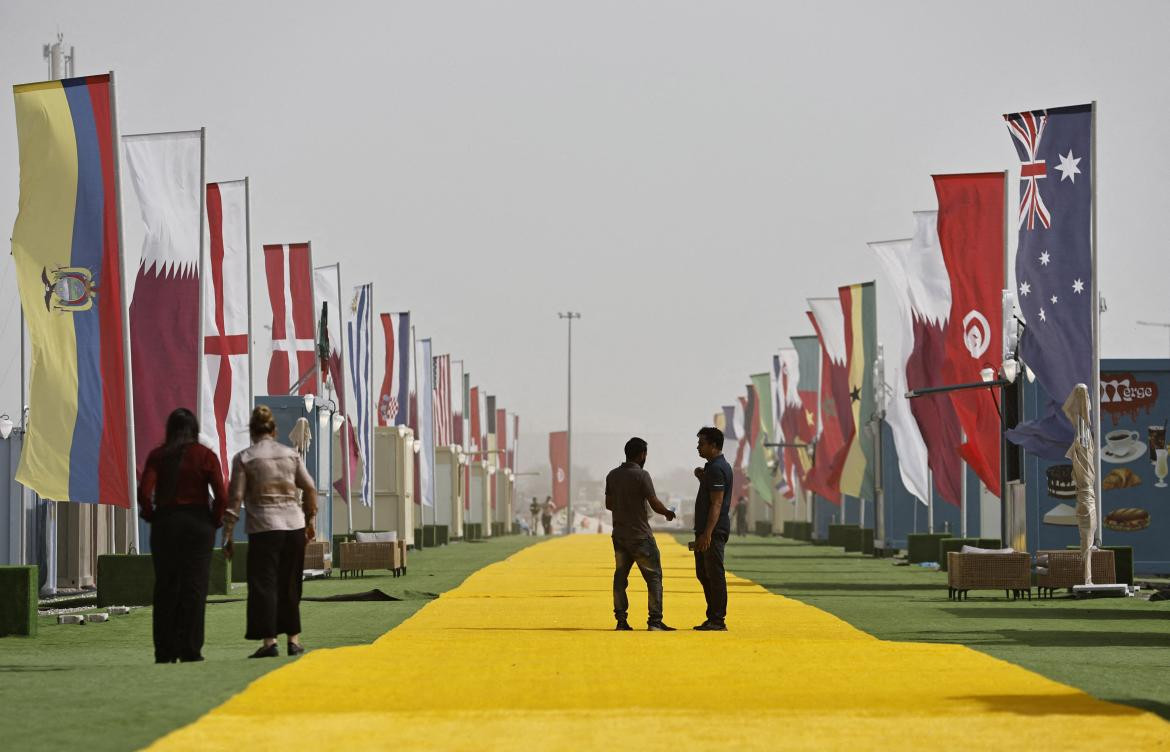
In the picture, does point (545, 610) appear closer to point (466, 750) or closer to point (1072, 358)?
point (1072, 358)

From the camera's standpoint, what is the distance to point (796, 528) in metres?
65.6

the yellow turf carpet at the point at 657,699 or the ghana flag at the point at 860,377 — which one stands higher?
the ghana flag at the point at 860,377

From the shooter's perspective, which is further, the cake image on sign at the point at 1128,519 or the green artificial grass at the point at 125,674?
the cake image on sign at the point at 1128,519

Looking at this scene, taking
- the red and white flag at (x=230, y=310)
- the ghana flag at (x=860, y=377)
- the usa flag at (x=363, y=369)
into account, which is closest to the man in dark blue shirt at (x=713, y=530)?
the red and white flag at (x=230, y=310)

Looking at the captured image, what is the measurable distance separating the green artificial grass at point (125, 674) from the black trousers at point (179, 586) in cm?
19

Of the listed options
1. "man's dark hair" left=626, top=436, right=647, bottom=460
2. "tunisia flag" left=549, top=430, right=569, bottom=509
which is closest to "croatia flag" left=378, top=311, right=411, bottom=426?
"man's dark hair" left=626, top=436, right=647, bottom=460

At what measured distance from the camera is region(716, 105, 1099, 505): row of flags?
23.0 m

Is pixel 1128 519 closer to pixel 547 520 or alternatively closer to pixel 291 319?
pixel 291 319

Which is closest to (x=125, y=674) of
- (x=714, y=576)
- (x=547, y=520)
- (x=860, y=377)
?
(x=714, y=576)

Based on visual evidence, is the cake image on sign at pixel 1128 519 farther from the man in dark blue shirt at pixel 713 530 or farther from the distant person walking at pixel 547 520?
the distant person walking at pixel 547 520

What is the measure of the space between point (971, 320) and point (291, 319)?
11.9m

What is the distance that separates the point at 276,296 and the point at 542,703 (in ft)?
Answer: 78.6

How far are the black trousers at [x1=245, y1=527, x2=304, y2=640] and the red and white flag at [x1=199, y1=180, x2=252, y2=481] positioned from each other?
45.3 ft

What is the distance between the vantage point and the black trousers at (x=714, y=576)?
51.9 ft
